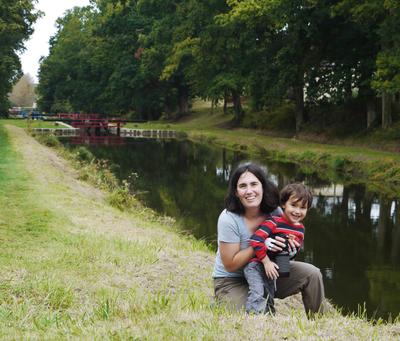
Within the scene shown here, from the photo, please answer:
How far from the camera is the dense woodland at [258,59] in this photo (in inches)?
1121

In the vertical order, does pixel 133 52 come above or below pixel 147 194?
above

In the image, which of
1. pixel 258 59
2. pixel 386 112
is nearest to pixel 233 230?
pixel 386 112

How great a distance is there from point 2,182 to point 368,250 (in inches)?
346

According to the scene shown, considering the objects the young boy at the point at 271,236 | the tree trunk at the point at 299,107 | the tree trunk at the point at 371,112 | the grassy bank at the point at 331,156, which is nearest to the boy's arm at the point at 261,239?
A: the young boy at the point at 271,236

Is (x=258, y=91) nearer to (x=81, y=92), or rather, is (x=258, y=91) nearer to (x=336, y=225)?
(x=336, y=225)

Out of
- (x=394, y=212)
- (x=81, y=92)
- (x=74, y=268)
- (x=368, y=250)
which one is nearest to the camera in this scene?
(x=74, y=268)

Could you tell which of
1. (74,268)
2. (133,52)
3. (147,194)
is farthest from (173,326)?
(133,52)

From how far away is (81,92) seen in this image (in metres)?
73.8

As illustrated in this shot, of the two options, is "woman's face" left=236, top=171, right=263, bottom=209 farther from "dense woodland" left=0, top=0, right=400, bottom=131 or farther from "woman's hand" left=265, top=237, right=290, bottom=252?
"dense woodland" left=0, top=0, right=400, bottom=131

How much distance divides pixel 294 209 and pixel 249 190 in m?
0.43

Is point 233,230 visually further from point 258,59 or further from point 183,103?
point 183,103

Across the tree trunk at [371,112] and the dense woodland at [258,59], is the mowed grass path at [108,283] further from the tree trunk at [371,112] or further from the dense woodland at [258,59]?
the tree trunk at [371,112]

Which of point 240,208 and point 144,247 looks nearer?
point 240,208

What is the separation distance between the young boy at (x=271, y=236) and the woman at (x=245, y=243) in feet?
0.25
